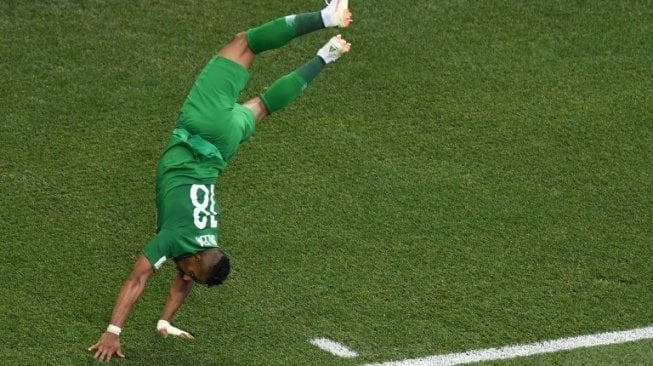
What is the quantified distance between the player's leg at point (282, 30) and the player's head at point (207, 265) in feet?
4.57

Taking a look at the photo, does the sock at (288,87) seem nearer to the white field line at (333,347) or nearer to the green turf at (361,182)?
the green turf at (361,182)

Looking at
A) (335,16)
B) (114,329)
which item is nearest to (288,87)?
(335,16)

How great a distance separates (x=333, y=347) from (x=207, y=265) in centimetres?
118

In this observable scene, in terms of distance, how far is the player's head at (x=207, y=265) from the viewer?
8.28 metres

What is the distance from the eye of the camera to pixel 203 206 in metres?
8.49

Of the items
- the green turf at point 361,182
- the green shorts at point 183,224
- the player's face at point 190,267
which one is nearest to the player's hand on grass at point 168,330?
the green turf at point 361,182

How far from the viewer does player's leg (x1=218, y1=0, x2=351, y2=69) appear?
350 inches

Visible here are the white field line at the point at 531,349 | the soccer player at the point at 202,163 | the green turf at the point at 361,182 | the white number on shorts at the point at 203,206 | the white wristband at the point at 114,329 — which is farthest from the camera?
the green turf at the point at 361,182

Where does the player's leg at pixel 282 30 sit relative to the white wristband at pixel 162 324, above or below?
above

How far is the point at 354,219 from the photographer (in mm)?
10117

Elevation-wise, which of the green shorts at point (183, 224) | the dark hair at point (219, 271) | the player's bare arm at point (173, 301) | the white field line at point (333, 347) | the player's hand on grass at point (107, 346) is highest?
the green shorts at point (183, 224)

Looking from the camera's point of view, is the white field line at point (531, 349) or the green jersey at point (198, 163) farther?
the white field line at point (531, 349)

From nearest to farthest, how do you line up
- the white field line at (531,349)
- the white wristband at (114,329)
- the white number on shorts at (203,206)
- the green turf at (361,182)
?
the white wristband at (114,329) < the white number on shorts at (203,206) < the white field line at (531,349) < the green turf at (361,182)

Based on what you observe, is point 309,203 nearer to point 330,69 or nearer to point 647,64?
point 330,69
